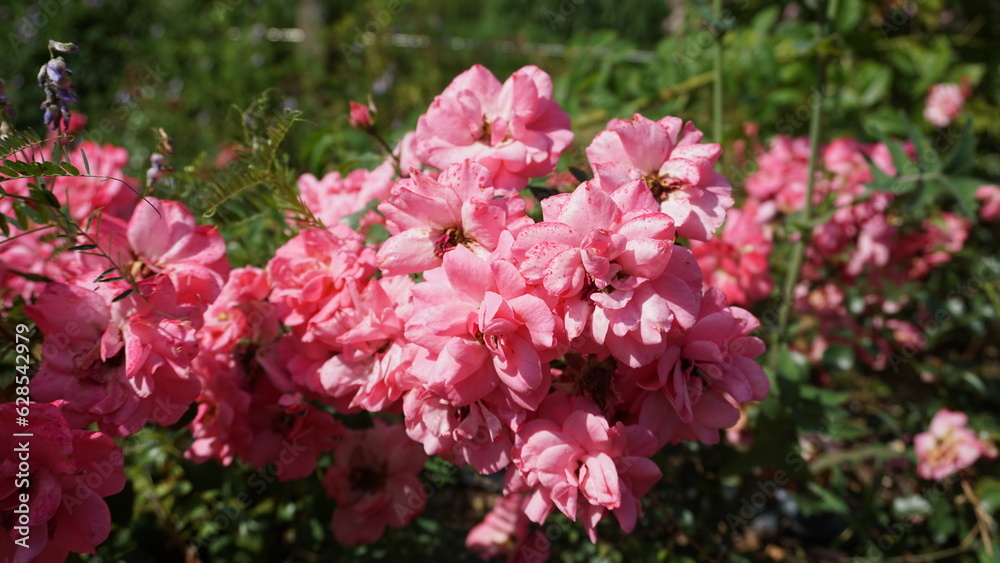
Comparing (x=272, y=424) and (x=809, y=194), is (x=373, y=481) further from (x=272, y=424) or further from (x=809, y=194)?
(x=809, y=194)

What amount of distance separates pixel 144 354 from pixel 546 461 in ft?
1.68

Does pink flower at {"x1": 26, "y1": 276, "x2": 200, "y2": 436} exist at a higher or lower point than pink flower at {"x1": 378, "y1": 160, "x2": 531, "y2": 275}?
lower

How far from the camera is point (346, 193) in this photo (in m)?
1.20

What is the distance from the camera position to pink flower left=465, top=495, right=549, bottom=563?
149 centimetres

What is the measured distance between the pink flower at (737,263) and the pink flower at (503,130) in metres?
0.66

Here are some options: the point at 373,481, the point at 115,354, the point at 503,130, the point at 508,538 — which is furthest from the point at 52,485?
the point at 508,538

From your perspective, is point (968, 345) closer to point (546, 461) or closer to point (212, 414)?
point (546, 461)

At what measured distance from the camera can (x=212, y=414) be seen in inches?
41.9

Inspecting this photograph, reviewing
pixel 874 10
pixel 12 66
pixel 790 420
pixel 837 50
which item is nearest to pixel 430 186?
pixel 790 420

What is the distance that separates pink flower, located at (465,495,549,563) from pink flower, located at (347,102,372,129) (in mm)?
840

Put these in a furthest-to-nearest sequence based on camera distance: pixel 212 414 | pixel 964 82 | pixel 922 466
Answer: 1. pixel 964 82
2. pixel 922 466
3. pixel 212 414

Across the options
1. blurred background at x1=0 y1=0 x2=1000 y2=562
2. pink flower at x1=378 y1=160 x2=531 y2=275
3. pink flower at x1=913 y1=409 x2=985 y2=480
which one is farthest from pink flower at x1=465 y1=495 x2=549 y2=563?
pink flower at x1=913 y1=409 x2=985 y2=480

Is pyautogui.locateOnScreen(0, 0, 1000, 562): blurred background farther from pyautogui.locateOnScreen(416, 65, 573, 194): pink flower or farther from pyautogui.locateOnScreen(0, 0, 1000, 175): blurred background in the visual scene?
pyautogui.locateOnScreen(416, 65, 573, 194): pink flower

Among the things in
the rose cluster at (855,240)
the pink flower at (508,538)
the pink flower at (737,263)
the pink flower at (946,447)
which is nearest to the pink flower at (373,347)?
the pink flower at (508,538)
